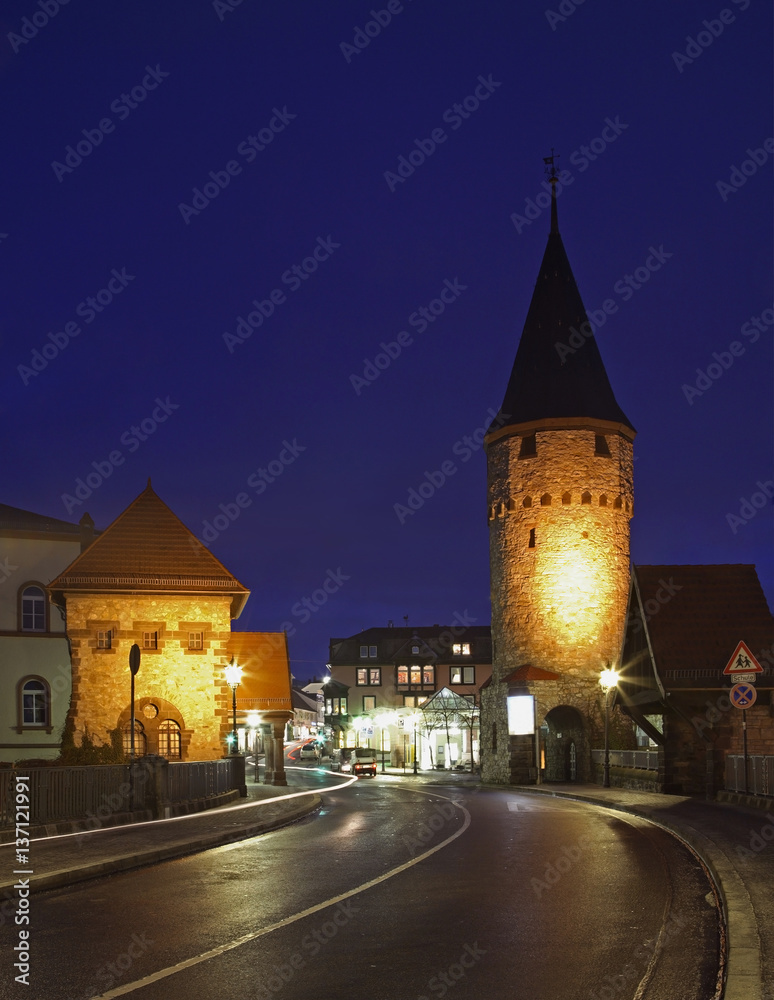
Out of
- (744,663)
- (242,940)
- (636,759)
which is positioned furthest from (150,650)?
(242,940)

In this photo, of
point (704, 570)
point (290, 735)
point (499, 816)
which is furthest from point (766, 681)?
Result: point (290, 735)

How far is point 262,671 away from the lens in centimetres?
4156

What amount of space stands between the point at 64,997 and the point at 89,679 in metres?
28.4

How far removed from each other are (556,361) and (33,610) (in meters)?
26.8

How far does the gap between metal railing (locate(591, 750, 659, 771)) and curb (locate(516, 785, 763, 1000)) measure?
609 inches

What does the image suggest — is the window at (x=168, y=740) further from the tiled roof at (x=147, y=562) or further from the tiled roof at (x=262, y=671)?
the tiled roof at (x=262, y=671)

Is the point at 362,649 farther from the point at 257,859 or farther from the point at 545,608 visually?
the point at 257,859

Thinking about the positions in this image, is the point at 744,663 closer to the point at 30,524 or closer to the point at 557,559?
the point at 557,559

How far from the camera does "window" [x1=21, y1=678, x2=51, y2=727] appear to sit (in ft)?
153

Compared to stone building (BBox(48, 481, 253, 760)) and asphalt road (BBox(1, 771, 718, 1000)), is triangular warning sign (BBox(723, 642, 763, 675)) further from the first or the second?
stone building (BBox(48, 481, 253, 760))

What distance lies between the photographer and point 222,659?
35.8 meters

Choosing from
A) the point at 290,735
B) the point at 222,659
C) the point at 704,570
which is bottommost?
the point at 290,735

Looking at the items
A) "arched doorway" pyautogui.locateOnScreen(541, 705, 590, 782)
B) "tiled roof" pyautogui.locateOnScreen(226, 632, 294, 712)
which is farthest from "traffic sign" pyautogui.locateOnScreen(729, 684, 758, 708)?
"arched doorway" pyautogui.locateOnScreen(541, 705, 590, 782)

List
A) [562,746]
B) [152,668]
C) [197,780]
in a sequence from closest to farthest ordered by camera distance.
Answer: [197,780] → [152,668] → [562,746]
